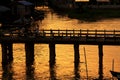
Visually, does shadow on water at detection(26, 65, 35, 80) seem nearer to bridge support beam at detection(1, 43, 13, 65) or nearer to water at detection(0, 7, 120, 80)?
water at detection(0, 7, 120, 80)

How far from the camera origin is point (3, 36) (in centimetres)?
7338

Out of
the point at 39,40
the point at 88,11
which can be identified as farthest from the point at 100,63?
the point at 88,11

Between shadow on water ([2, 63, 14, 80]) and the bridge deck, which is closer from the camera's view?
shadow on water ([2, 63, 14, 80])

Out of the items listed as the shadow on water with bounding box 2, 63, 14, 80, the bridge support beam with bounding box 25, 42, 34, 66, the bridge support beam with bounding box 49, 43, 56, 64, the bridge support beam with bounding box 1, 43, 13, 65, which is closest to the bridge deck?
the bridge support beam with bounding box 49, 43, 56, 64

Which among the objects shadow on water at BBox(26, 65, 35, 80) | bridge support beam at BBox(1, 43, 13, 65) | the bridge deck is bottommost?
shadow on water at BBox(26, 65, 35, 80)

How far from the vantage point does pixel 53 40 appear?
70.6 meters

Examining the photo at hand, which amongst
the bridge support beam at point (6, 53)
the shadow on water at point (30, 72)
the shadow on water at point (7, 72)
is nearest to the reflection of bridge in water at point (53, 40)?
the bridge support beam at point (6, 53)

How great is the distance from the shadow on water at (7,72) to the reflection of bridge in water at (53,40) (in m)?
1.94

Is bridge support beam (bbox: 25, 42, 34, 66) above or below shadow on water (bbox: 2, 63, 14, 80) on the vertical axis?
above

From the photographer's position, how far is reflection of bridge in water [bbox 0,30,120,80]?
68.8 meters

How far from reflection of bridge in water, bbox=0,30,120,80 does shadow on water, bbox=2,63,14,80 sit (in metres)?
1.94

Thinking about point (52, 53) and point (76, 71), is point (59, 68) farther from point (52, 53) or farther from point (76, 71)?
point (52, 53)

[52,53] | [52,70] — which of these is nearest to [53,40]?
[52,53]

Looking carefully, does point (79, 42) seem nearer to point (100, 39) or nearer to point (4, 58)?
point (100, 39)
